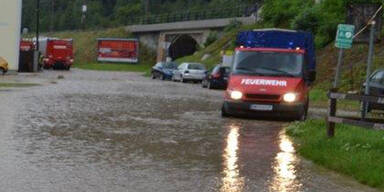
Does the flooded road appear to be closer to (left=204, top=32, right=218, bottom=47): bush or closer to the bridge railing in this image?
Answer: (left=204, top=32, right=218, bottom=47): bush

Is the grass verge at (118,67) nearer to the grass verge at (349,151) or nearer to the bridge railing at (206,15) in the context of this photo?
the bridge railing at (206,15)

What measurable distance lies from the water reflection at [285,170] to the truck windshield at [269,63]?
5.39 metres

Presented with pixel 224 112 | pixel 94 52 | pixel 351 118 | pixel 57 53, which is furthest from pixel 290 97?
pixel 94 52

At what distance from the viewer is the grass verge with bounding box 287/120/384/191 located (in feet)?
31.1

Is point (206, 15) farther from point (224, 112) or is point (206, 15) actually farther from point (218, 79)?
point (224, 112)

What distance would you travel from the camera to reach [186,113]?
20.4m

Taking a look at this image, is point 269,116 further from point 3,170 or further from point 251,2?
point 251,2

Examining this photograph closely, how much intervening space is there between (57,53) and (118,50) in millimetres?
23029

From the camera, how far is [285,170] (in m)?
10.3

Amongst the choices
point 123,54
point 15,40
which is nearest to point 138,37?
point 123,54

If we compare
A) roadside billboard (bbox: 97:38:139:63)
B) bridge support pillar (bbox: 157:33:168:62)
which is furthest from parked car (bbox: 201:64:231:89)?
roadside billboard (bbox: 97:38:139:63)

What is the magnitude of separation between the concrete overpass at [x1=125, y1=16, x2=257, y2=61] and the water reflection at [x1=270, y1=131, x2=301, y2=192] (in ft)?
174

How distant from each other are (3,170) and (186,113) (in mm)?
11198

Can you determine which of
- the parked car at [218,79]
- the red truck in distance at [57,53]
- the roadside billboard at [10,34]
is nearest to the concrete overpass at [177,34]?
the red truck in distance at [57,53]
